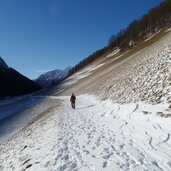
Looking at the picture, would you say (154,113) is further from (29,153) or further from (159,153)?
(29,153)

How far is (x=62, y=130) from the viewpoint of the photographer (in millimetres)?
13664

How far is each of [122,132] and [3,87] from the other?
14759 cm

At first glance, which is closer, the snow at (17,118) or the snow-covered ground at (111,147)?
the snow-covered ground at (111,147)

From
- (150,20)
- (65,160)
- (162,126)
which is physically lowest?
(162,126)

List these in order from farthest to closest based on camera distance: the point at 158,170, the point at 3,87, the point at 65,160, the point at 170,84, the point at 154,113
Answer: the point at 3,87, the point at 170,84, the point at 154,113, the point at 65,160, the point at 158,170

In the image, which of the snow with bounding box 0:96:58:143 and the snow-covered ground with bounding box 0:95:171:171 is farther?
the snow with bounding box 0:96:58:143

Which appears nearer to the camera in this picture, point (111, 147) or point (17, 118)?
point (111, 147)

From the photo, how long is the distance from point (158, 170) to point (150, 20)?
10961 cm

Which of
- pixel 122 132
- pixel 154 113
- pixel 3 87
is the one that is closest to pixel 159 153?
pixel 122 132

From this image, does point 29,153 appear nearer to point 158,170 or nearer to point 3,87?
point 158,170

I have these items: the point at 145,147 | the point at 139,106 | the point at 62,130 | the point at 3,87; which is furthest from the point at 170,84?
the point at 3,87

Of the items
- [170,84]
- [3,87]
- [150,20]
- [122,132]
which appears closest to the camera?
[122,132]

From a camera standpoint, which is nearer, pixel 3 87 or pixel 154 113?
pixel 154 113

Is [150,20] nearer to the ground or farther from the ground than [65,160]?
farther from the ground
